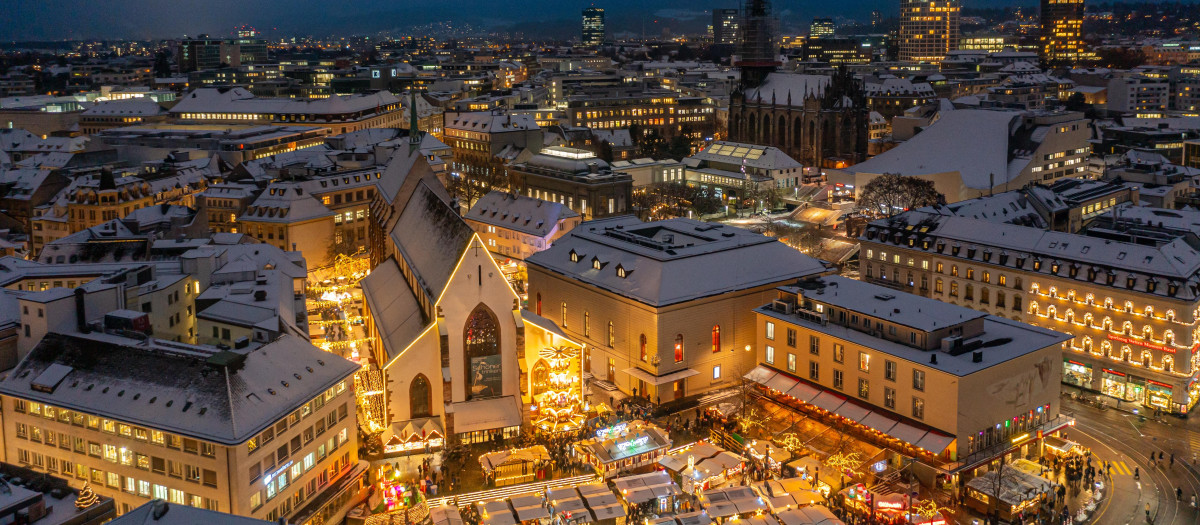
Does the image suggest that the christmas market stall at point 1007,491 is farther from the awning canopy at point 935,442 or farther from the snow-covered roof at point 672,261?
the snow-covered roof at point 672,261

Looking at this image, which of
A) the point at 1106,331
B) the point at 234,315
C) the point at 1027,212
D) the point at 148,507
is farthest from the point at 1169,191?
the point at 148,507

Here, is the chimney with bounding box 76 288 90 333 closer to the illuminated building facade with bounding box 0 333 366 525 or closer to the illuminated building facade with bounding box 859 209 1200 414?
the illuminated building facade with bounding box 0 333 366 525

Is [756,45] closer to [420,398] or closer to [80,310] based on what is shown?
[420,398]

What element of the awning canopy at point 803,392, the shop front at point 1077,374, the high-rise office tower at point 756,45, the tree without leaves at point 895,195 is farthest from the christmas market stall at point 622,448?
the high-rise office tower at point 756,45

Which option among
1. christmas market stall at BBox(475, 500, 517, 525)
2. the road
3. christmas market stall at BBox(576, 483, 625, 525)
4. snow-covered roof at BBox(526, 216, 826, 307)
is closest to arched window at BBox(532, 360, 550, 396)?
snow-covered roof at BBox(526, 216, 826, 307)

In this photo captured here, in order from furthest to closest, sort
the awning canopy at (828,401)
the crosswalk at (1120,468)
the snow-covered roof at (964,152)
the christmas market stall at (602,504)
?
the snow-covered roof at (964,152), the awning canopy at (828,401), the crosswalk at (1120,468), the christmas market stall at (602,504)
